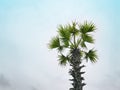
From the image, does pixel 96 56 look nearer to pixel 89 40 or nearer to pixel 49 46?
pixel 89 40

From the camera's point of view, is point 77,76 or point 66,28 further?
point 66,28

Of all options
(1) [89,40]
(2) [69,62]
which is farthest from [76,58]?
(1) [89,40]

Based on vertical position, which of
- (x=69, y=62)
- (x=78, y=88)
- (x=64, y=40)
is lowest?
(x=78, y=88)

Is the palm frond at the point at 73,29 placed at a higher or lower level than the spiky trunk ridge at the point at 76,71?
higher

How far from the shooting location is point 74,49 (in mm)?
27609

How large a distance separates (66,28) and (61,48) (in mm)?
1673

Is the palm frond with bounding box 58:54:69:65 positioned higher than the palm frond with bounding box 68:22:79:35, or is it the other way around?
the palm frond with bounding box 68:22:79:35

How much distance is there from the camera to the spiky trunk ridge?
2603cm

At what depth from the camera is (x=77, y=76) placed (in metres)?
26.2

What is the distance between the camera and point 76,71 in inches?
1040

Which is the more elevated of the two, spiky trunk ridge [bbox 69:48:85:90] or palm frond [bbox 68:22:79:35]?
palm frond [bbox 68:22:79:35]

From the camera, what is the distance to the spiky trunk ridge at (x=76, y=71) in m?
26.0

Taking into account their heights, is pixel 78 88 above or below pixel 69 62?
below

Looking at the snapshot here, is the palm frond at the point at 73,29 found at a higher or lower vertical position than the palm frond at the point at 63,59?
higher
